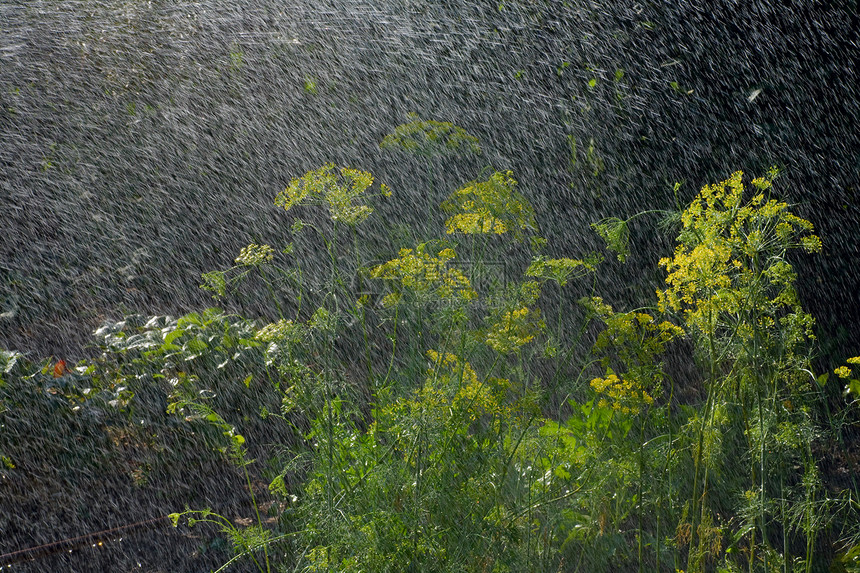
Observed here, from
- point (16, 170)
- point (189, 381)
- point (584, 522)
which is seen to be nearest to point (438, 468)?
point (584, 522)

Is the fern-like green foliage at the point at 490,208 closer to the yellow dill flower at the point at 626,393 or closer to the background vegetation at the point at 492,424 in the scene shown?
the background vegetation at the point at 492,424

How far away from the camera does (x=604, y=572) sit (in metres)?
A: 2.49

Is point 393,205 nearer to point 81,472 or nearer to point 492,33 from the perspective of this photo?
point 492,33

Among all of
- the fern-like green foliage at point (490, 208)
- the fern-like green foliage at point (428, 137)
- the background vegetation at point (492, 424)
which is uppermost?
the fern-like green foliage at point (490, 208)

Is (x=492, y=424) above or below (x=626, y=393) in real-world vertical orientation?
below

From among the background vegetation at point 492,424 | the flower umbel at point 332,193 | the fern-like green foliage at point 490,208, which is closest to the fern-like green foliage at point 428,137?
the background vegetation at point 492,424

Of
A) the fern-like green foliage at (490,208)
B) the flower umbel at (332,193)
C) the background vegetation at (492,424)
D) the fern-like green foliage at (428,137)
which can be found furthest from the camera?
the fern-like green foliage at (428,137)

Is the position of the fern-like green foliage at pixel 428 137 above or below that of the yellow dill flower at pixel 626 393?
above

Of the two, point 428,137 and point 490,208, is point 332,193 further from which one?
point 428,137

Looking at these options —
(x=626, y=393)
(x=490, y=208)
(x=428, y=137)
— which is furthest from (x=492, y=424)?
(x=428, y=137)

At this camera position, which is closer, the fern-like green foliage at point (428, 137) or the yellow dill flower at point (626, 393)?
the yellow dill flower at point (626, 393)

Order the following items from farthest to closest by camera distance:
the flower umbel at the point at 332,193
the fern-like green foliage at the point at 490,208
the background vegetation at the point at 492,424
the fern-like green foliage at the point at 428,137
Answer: the fern-like green foliage at the point at 428,137, the fern-like green foliage at the point at 490,208, the flower umbel at the point at 332,193, the background vegetation at the point at 492,424

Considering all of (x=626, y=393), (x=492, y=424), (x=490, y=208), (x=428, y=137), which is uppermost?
(x=490, y=208)

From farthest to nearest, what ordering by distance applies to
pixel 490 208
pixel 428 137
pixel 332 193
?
pixel 428 137
pixel 490 208
pixel 332 193
